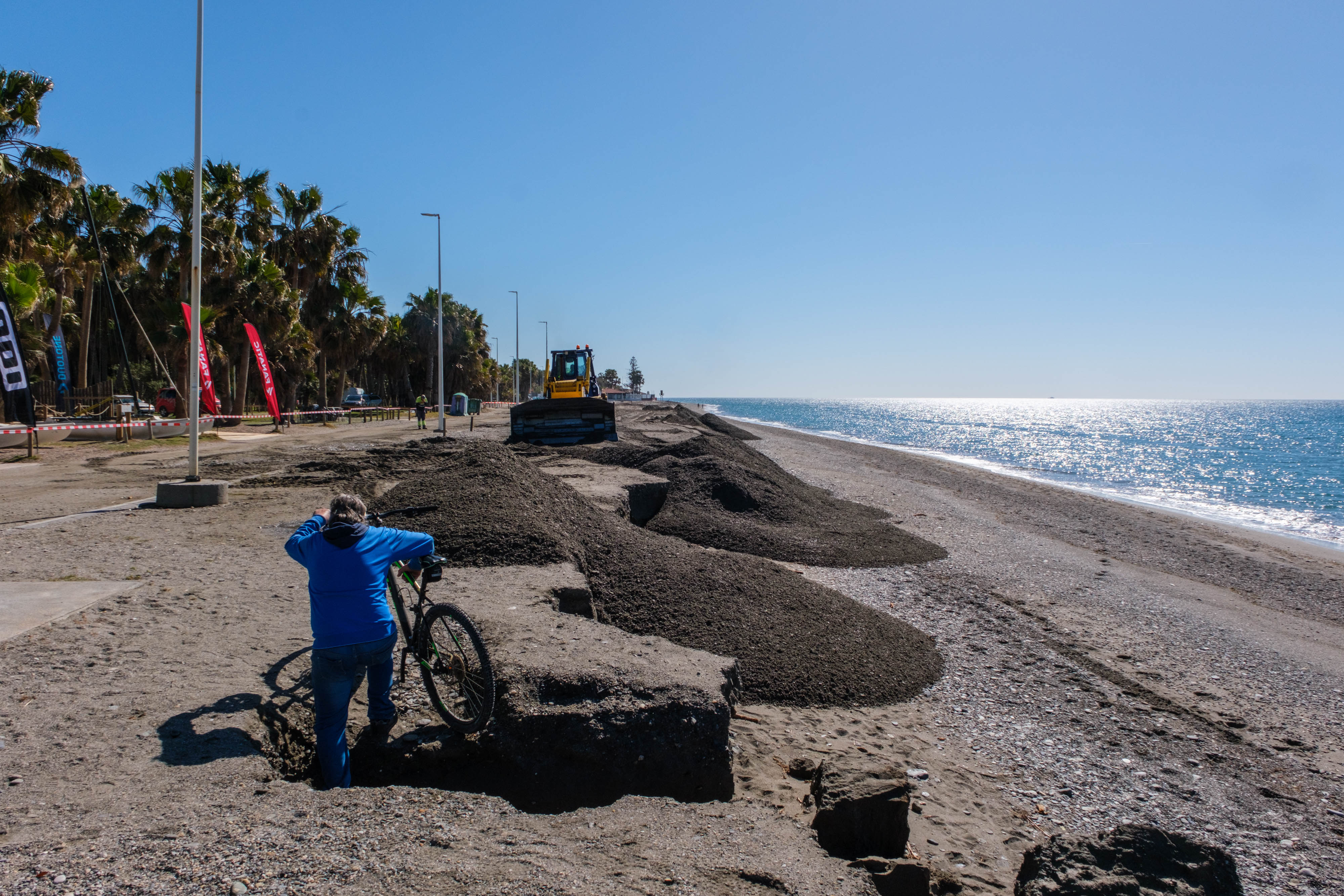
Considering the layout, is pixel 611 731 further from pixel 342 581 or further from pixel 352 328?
pixel 352 328

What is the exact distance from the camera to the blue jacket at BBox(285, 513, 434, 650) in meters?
3.77

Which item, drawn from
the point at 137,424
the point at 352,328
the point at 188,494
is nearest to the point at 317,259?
the point at 352,328

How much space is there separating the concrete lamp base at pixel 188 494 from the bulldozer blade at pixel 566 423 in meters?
10.0

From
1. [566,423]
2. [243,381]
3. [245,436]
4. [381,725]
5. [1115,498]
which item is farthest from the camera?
[243,381]

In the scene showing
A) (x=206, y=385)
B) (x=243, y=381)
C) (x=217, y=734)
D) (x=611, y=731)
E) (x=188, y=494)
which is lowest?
(x=611, y=731)

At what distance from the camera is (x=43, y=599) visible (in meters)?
5.94

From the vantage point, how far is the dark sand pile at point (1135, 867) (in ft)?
10.1

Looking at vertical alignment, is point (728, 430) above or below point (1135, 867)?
above

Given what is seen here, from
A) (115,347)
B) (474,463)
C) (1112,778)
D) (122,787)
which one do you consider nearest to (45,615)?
(122,787)

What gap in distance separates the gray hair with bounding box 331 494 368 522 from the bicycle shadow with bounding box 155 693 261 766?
120 centimetres

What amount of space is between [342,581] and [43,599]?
402 centimetres

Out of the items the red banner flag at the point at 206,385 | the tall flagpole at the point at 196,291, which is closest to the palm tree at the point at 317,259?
the red banner flag at the point at 206,385

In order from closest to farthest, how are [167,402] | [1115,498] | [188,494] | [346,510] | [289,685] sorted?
[346,510] → [289,685] → [188,494] → [1115,498] → [167,402]

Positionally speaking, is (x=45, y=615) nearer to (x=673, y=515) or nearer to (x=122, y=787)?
(x=122, y=787)
